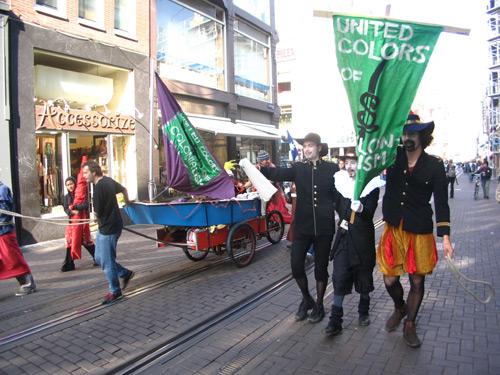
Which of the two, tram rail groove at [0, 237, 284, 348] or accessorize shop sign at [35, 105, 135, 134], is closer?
tram rail groove at [0, 237, 284, 348]

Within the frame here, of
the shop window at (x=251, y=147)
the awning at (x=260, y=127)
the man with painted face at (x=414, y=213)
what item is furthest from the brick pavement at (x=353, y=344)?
the shop window at (x=251, y=147)

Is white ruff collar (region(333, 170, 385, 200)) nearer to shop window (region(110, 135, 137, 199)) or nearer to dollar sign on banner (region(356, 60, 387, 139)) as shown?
dollar sign on banner (region(356, 60, 387, 139))

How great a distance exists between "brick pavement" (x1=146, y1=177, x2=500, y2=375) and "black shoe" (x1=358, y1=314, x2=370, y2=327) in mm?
53

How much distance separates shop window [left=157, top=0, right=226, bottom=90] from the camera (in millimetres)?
14586

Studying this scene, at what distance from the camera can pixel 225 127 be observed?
15.3 m

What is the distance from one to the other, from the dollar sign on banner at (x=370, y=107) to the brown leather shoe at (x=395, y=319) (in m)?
1.92

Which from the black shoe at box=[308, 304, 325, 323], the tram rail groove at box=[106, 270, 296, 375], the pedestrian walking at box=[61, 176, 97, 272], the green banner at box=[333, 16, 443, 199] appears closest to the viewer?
the green banner at box=[333, 16, 443, 199]

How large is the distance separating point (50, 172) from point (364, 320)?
31.3ft

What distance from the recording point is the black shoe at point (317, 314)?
14.8 feet

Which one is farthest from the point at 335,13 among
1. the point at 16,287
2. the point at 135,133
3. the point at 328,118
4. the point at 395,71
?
the point at 328,118

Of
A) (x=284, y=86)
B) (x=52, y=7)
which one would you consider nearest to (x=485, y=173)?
(x=52, y=7)

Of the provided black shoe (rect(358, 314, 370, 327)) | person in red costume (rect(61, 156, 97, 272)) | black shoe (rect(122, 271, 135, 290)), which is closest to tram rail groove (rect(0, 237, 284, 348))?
black shoe (rect(122, 271, 135, 290))

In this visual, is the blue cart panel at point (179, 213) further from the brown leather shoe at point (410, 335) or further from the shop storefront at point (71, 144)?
the shop storefront at point (71, 144)

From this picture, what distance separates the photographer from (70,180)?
788 cm
